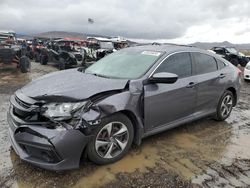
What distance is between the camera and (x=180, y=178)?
3.51 metres

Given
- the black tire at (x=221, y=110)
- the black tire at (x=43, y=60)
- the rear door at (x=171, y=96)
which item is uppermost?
the rear door at (x=171, y=96)

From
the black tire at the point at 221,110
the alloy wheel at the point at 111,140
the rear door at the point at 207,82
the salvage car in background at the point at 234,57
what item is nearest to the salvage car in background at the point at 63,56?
the black tire at the point at 221,110

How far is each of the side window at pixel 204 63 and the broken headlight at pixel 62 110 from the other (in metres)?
2.45

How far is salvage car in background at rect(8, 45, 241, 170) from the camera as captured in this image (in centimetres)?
323

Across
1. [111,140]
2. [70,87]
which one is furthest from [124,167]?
[70,87]

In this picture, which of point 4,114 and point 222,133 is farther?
point 4,114

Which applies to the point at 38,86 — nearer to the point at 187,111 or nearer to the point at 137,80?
the point at 137,80

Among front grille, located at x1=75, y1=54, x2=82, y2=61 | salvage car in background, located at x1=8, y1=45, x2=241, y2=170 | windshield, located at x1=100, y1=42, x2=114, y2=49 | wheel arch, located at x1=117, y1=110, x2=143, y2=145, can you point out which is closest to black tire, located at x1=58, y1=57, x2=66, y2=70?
front grille, located at x1=75, y1=54, x2=82, y2=61

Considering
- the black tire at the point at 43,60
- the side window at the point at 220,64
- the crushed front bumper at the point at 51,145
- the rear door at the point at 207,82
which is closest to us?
the crushed front bumper at the point at 51,145

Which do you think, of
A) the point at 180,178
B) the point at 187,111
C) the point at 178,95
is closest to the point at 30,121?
the point at 180,178

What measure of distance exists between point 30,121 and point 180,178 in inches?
75.8

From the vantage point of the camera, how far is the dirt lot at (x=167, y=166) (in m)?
3.35

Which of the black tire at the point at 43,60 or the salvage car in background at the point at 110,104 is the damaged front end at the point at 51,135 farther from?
the black tire at the point at 43,60

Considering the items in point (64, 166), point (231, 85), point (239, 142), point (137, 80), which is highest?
point (137, 80)
